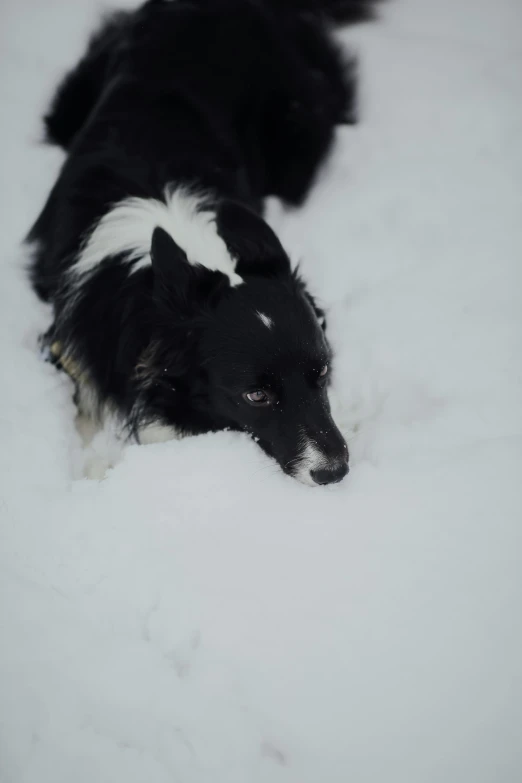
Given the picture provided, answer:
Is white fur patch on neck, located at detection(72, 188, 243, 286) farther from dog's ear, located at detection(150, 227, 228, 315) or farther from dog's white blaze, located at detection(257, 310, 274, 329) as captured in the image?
dog's white blaze, located at detection(257, 310, 274, 329)

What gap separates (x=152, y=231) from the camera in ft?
9.20

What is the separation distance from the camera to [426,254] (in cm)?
362

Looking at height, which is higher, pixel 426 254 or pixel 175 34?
pixel 175 34

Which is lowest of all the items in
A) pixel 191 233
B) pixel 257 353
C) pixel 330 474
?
pixel 330 474

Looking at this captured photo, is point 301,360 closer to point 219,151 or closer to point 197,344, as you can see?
point 197,344

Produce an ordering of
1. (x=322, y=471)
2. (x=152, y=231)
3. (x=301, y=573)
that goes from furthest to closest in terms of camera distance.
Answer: (x=152, y=231)
(x=322, y=471)
(x=301, y=573)

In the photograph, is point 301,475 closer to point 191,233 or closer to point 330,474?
point 330,474

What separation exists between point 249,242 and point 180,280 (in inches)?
19.5

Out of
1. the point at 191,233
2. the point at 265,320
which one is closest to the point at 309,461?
the point at 265,320

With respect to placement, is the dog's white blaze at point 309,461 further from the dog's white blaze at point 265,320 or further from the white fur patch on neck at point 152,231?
the white fur patch on neck at point 152,231

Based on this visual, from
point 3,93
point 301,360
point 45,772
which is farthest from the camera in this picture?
point 3,93

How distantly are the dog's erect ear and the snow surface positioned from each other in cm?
65

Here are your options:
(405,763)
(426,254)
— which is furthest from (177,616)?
(426,254)

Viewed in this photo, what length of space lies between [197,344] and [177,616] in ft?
3.78
